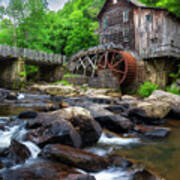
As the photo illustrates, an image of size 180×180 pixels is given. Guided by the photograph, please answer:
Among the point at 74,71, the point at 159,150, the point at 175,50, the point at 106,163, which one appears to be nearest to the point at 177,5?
the point at 175,50

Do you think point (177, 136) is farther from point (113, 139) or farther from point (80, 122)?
point (80, 122)

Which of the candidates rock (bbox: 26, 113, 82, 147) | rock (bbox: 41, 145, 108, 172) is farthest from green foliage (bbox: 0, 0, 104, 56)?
rock (bbox: 41, 145, 108, 172)

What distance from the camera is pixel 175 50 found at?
1302cm

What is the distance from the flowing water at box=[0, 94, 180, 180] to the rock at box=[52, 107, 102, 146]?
0.19 metres

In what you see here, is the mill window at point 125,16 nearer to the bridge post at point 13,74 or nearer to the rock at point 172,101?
the bridge post at point 13,74

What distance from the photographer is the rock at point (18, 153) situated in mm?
2885

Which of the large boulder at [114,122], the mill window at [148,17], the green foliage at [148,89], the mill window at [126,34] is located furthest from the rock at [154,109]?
Result: the mill window at [126,34]

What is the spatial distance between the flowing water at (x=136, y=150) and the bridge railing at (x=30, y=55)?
13.7 metres

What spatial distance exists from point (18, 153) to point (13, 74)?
1575cm

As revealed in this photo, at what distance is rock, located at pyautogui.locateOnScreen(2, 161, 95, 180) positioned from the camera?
2160mm

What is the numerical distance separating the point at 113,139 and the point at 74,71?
723 inches

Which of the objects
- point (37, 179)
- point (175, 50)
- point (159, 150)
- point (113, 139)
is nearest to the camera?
point (37, 179)

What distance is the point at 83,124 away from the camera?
3.91m

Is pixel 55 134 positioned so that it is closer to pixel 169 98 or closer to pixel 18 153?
pixel 18 153
